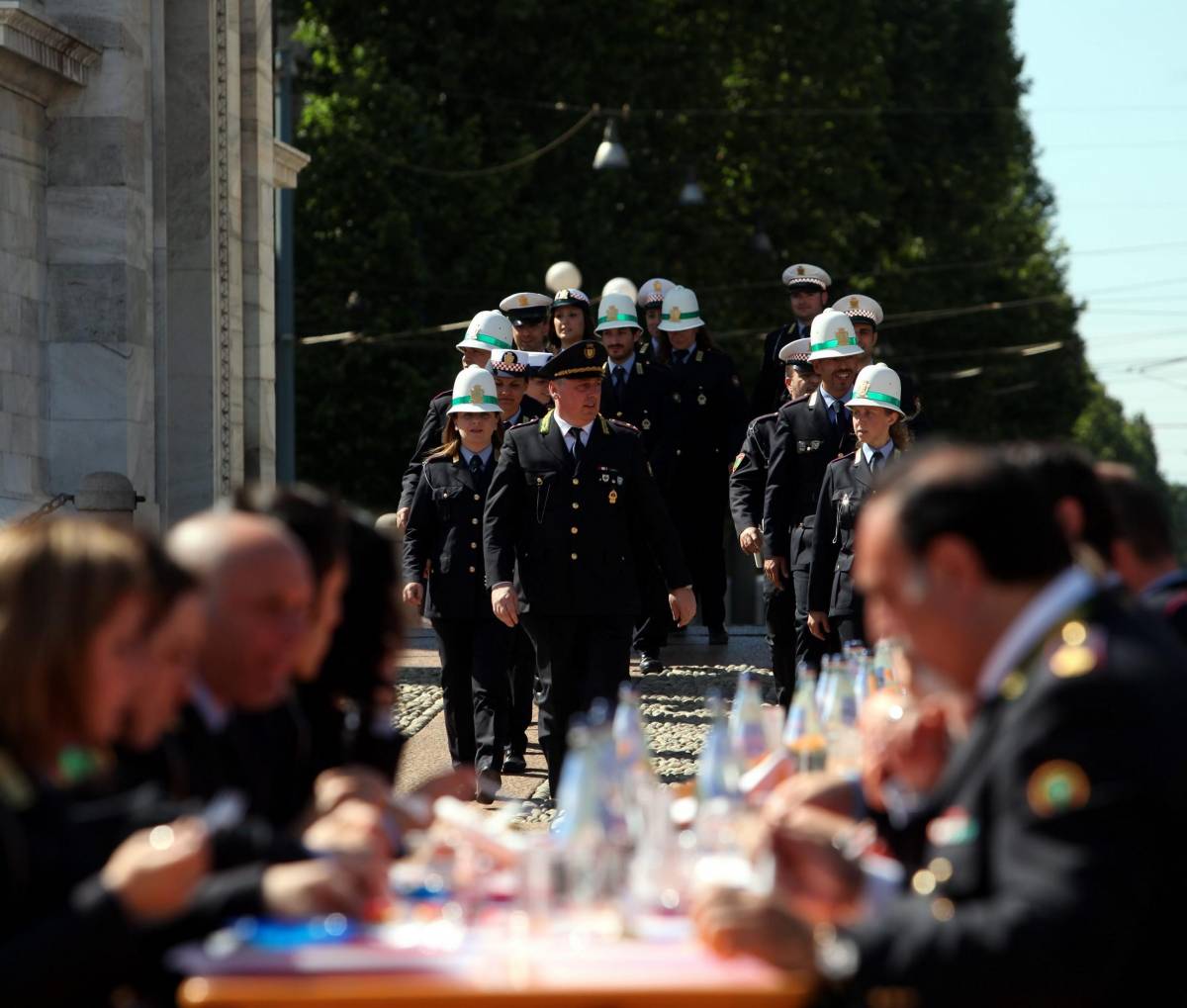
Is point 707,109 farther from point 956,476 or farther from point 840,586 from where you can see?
point 956,476

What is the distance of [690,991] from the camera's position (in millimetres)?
3869

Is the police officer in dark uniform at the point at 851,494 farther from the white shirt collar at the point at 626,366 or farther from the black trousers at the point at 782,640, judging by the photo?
the white shirt collar at the point at 626,366

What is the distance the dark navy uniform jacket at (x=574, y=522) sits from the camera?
478 inches

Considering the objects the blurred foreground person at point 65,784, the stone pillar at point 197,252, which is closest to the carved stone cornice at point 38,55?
the stone pillar at point 197,252

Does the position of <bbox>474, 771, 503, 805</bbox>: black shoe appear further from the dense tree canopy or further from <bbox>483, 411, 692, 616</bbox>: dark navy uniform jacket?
the dense tree canopy

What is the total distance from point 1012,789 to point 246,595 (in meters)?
1.62

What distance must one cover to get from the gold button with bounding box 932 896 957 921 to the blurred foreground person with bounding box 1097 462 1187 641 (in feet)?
7.73

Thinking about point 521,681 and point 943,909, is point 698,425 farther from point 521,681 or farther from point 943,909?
point 943,909

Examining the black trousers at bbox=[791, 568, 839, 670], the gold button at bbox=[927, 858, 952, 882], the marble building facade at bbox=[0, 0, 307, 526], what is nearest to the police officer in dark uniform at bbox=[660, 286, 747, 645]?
the marble building facade at bbox=[0, 0, 307, 526]

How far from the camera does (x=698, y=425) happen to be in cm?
1831

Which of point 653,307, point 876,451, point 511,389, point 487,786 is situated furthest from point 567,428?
point 653,307

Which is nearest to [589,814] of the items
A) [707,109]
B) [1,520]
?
[1,520]

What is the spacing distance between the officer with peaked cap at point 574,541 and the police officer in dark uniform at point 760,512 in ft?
7.81

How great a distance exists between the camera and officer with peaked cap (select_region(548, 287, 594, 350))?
16.4 m
